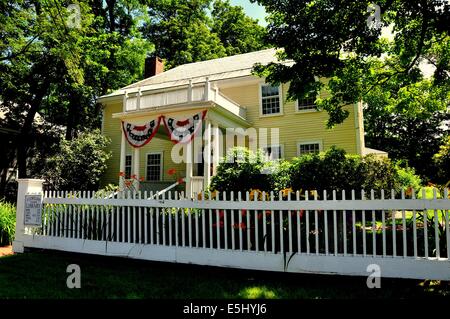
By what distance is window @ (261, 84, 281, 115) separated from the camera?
52.8 feet

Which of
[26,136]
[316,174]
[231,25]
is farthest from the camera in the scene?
[231,25]

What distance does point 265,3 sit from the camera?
761 centimetres

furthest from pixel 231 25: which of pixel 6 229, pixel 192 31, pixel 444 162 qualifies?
pixel 6 229

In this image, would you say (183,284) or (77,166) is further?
(77,166)

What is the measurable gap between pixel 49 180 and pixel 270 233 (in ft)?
49.6

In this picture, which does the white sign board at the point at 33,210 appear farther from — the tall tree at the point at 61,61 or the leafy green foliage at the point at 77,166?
the leafy green foliage at the point at 77,166

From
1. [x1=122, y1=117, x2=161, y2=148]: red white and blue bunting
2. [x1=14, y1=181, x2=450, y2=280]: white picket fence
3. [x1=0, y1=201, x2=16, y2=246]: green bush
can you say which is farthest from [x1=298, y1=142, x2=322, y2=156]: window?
[x1=0, y1=201, x2=16, y2=246]: green bush

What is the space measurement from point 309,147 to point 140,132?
24.7 ft

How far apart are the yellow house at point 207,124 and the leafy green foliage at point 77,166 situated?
4.30 feet

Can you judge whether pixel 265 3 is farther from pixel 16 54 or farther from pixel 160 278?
pixel 16 54

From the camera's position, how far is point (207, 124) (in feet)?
41.3

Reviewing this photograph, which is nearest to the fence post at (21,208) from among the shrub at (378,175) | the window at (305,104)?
the shrub at (378,175)

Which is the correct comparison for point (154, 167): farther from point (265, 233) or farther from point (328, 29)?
point (265, 233)

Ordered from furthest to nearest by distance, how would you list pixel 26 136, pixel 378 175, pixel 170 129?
1. pixel 26 136
2. pixel 170 129
3. pixel 378 175
